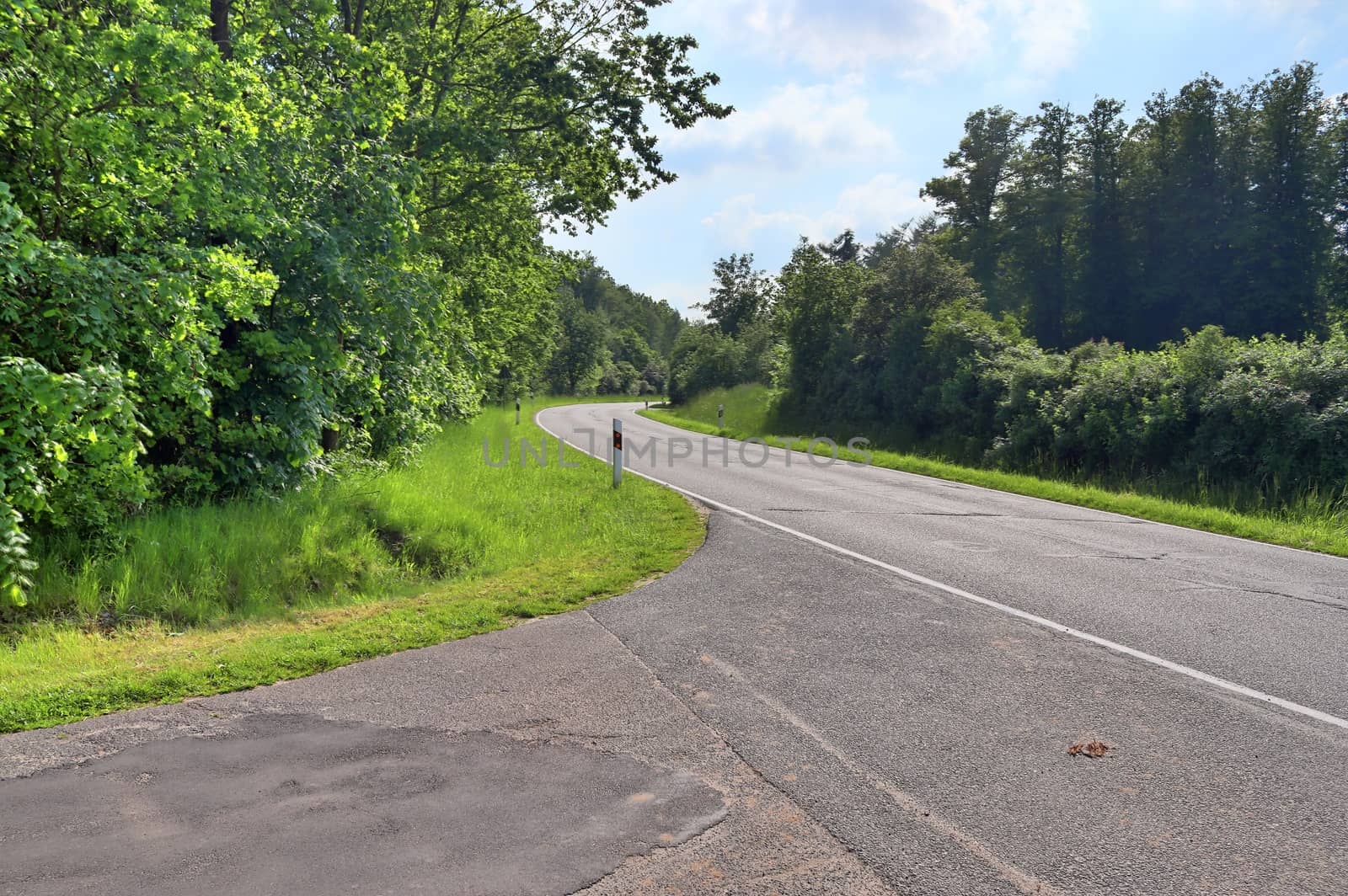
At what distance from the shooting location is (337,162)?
383 inches

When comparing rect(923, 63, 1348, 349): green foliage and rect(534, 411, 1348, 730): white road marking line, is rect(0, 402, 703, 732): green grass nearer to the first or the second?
rect(534, 411, 1348, 730): white road marking line

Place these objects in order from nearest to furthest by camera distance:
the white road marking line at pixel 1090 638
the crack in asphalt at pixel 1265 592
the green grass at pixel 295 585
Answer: the white road marking line at pixel 1090 638 → the green grass at pixel 295 585 → the crack in asphalt at pixel 1265 592

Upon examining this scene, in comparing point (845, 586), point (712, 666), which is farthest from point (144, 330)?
point (845, 586)

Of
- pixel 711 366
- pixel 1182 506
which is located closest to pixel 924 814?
pixel 1182 506

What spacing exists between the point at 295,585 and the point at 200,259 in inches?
119

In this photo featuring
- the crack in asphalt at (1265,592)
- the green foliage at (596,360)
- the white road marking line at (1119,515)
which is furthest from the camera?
the green foliage at (596,360)

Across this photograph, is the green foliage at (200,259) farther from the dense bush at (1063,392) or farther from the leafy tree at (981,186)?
the leafy tree at (981,186)

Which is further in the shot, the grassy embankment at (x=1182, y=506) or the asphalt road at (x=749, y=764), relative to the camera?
the grassy embankment at (x=1182, y=506)

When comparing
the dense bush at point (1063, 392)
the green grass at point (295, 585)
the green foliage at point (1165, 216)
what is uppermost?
the green foliage at point (1165, 216)

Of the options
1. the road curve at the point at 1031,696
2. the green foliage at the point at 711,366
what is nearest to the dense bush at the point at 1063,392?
the road curve at the point at 1031,696

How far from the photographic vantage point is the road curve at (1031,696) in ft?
10.5

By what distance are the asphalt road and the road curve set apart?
0.07 ft

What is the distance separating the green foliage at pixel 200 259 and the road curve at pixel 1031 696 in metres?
4.24

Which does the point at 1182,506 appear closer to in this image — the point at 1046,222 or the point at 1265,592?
the point at 1265,592
